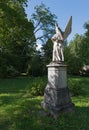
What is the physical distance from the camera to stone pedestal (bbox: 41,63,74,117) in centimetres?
978

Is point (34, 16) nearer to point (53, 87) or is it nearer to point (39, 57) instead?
point (39, 57)

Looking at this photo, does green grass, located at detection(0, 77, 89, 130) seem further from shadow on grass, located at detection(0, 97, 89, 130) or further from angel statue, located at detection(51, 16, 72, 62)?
angel statue, located at detection(51, 16, 72, 62)

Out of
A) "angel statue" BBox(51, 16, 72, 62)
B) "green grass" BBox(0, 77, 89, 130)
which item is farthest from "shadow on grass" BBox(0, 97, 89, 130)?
"angel statue" BBox(51, 16, 72, 62)

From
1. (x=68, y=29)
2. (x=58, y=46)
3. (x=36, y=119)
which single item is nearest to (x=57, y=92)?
(x=36, y=119)

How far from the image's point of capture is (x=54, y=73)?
1001 cm

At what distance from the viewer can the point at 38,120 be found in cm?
899

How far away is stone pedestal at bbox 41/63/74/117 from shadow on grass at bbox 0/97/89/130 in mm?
376

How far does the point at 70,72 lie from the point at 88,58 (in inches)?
167

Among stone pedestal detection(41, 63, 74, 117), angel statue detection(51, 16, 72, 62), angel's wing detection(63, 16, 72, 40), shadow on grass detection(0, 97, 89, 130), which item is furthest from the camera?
angel's wing detection(63, 16, 72, 40)

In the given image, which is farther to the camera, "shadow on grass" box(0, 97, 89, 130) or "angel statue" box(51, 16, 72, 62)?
"angel statue" box(51, 16, 72, 62)

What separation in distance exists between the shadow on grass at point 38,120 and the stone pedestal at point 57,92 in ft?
1.23

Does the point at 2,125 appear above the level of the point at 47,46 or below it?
Answer: below

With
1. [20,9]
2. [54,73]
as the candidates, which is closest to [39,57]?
[20,9]

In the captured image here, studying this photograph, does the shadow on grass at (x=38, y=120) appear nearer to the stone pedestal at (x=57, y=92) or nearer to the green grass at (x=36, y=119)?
the green grass at (x=36, y=119)
